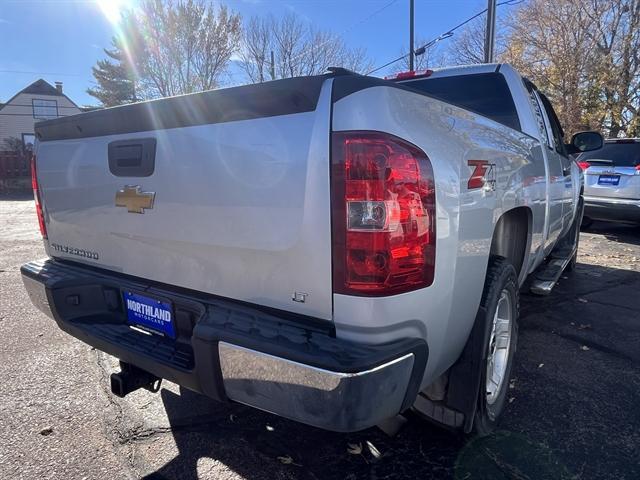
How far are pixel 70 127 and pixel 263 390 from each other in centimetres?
186

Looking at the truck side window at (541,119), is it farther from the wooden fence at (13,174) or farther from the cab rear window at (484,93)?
the wooden fence at (13,174)

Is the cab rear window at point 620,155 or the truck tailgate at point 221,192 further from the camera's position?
the cab rear window at point 620,155

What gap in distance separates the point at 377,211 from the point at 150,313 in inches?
51.6

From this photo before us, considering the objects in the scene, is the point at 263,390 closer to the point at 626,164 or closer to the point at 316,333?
the point at 316,333

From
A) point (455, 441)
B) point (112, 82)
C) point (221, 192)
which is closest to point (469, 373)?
point (455, 441)

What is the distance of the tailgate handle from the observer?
2.08m

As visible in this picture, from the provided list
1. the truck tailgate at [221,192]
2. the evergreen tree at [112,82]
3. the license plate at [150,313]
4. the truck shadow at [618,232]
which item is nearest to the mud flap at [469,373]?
the truck tailgate at [221,192]

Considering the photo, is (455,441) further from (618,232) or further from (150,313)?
(618,232)

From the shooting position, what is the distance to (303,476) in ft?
7.02

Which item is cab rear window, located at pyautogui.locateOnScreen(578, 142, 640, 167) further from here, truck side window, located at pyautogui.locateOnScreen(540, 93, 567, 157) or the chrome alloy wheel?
the chrome alloy wheel

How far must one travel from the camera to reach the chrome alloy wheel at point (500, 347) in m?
2.53

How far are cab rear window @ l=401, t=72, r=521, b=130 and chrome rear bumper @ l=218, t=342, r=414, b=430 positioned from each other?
2643mm

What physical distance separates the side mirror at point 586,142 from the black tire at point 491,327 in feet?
9.83

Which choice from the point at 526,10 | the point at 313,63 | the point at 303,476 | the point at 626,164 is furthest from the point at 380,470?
the point at 313,63
